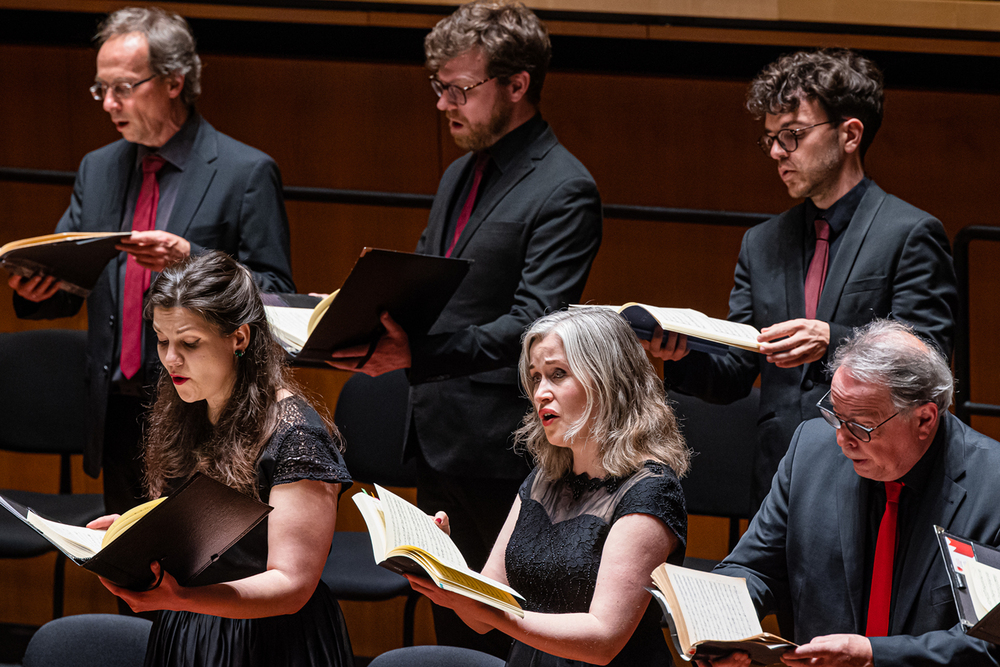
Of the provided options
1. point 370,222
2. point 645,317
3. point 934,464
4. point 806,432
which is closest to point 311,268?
point 370,222

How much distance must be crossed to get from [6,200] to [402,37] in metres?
1.46

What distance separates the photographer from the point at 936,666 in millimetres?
1738

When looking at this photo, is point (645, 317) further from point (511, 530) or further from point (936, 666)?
point (936, 666)

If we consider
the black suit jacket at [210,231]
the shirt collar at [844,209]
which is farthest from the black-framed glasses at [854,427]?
the black suit jacket at [210,231]

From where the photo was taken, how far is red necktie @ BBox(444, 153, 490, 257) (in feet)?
8.92

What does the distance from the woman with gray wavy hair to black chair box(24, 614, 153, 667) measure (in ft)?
2.03

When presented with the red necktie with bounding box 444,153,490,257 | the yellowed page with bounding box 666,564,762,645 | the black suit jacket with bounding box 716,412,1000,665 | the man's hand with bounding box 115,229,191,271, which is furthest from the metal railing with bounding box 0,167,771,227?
the yellowed page with bounding box 666,564,762,645

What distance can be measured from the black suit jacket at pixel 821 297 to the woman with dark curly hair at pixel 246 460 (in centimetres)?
86

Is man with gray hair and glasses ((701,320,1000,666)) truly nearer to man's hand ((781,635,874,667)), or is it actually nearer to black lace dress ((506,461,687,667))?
man's hand ((781,635,874,667))

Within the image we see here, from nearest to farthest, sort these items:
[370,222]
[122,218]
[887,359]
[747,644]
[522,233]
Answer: [747,644], [887,359], [522,233], [122,218], [370,222]

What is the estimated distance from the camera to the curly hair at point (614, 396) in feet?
6.62

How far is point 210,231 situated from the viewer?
111 inches

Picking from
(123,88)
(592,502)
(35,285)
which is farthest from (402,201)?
(592,502)

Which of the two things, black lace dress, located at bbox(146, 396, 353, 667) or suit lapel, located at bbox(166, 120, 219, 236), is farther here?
suit lapel, located at bbox(166, 120, 219, 236)
